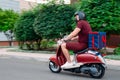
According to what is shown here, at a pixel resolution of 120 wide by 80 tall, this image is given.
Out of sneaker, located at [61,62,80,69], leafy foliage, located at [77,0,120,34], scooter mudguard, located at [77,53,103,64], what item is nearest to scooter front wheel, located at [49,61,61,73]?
sneaker, located at [61,62,80,69]

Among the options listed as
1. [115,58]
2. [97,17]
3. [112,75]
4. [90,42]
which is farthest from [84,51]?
[97,17]

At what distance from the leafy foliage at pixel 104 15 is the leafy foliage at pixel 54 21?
2.09 metres

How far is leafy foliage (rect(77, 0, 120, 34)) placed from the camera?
17156mm

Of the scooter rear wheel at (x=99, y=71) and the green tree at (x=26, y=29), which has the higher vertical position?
the scooter rear wheel at (x=99, y=71)

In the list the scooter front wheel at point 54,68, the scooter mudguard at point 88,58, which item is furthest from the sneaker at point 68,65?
the scooter front wheel at point 54,68

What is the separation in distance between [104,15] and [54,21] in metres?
3.43

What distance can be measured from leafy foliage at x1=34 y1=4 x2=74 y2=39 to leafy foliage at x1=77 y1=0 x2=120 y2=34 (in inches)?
82.1

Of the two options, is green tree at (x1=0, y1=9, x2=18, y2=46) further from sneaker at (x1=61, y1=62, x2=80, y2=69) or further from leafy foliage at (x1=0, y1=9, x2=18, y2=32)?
sneaker at (x1=61, y1=62, x2=80, y2=69)

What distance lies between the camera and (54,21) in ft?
64.5

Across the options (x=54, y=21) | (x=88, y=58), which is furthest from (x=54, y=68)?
(x=54, y=21)

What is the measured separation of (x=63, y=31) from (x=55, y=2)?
1872 mm

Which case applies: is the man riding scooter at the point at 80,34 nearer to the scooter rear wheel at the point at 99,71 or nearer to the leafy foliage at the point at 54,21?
the scooter rear wheel at the point at 99,71

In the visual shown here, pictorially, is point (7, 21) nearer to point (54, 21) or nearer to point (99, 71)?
point (54, 21)

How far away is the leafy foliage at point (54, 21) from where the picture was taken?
19484 millimetres
